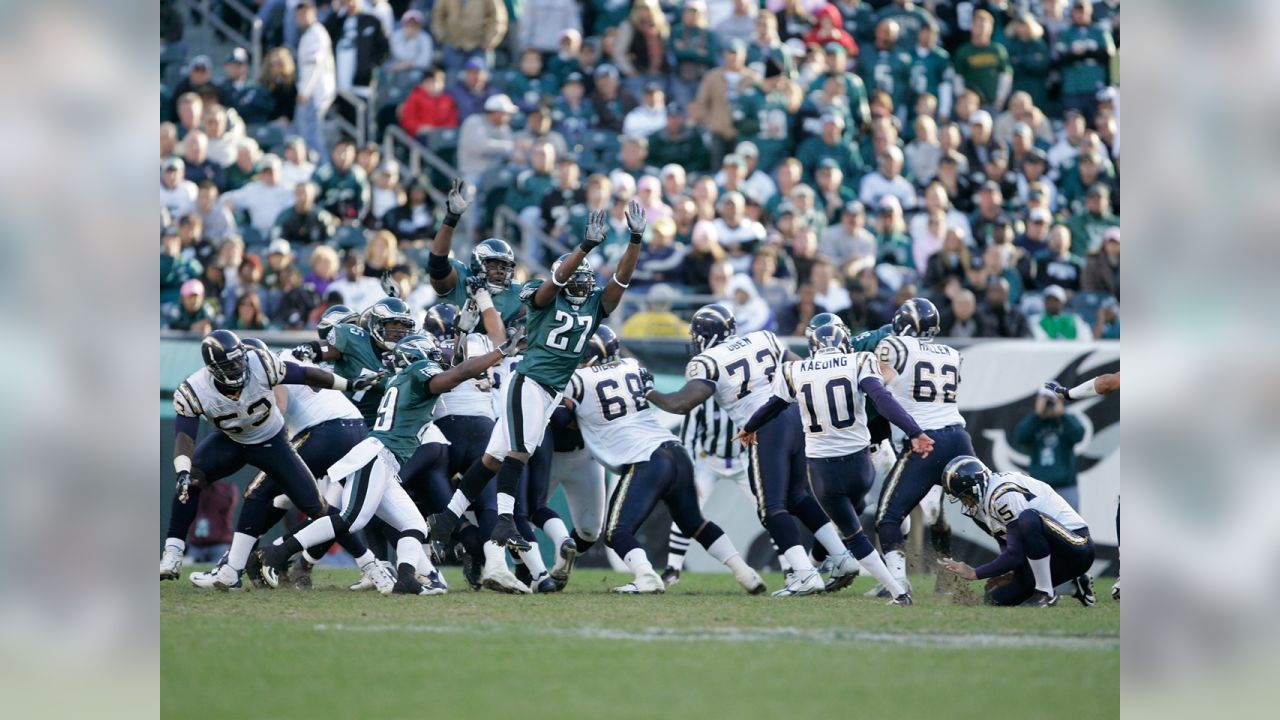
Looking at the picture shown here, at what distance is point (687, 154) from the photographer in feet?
61.3

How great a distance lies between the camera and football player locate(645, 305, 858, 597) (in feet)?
37.1

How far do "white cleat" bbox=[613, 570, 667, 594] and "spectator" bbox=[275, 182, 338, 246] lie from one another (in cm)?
706

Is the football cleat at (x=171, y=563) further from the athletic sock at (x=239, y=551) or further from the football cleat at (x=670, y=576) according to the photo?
the football cleat at (x=670, y=576)

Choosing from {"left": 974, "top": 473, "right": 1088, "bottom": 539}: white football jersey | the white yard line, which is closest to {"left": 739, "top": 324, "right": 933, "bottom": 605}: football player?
{"left": 974, "top": 473, "right": 1088, "bottom": 539}: white football jersey

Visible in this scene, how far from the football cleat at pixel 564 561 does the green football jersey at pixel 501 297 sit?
1.80m

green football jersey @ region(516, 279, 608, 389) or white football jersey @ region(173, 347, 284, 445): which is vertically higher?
green football jersey @ region(516, 279, 608, 389)

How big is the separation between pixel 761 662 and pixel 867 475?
4.31 m

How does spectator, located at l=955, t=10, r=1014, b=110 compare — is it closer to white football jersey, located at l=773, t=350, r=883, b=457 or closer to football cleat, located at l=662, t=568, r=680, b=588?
white football jersey, located at l=773, t=350, r=883, b=457

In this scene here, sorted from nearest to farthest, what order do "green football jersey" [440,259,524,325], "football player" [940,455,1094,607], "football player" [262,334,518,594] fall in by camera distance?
"football player" [940,455,1094,607]
"football player" [262,334,518,594]
"green football jersey" [440,259,524,325]

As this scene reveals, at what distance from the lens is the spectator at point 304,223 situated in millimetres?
17344

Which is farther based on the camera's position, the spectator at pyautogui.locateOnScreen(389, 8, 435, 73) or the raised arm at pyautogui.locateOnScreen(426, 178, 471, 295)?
the spectator at pyautogui.locateOnScreen(389, 8, 435, 73)

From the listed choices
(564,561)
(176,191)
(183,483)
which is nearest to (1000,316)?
(564,561)
